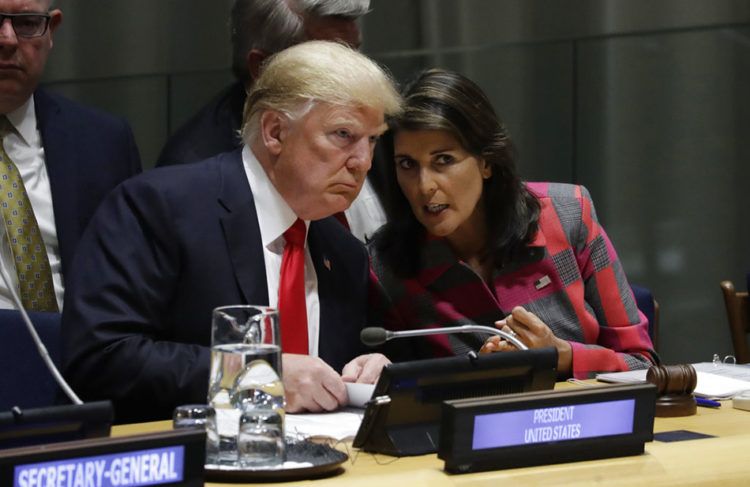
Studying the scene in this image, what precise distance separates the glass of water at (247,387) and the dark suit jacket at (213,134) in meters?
1.35

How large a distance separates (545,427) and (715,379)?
98 cm

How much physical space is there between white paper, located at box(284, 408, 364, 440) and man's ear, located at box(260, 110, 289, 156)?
60cm

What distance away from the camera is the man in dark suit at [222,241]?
248cm

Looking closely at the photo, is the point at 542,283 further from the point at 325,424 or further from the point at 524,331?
the point at 325,424

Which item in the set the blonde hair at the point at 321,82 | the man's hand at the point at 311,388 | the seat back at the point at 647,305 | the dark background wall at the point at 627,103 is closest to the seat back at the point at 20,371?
the man's hand at the point at 311,388

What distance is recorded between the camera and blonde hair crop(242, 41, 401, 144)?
263 cm

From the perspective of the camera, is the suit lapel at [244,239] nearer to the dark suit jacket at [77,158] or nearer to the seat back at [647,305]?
the dark suit jacket at [77,158]

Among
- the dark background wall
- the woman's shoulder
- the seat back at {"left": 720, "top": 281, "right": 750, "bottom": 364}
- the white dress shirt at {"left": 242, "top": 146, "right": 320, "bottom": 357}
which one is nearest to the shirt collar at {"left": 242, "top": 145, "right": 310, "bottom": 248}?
the white dress shirt at {"left": 242, "top": 146, "right": 320, "bottom": 357}

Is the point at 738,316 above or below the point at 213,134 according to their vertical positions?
below

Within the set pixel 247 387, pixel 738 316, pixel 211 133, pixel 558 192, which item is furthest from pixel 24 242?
pixel 738 316

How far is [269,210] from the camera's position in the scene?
271 centimetres

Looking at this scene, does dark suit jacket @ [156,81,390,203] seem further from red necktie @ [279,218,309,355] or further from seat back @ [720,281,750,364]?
seat back @ [720,281,750,364]

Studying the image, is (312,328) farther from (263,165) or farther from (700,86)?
(700,86)

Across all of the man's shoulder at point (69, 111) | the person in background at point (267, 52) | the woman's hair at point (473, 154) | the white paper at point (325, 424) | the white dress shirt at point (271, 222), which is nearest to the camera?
the white paper at point (325, 424)
